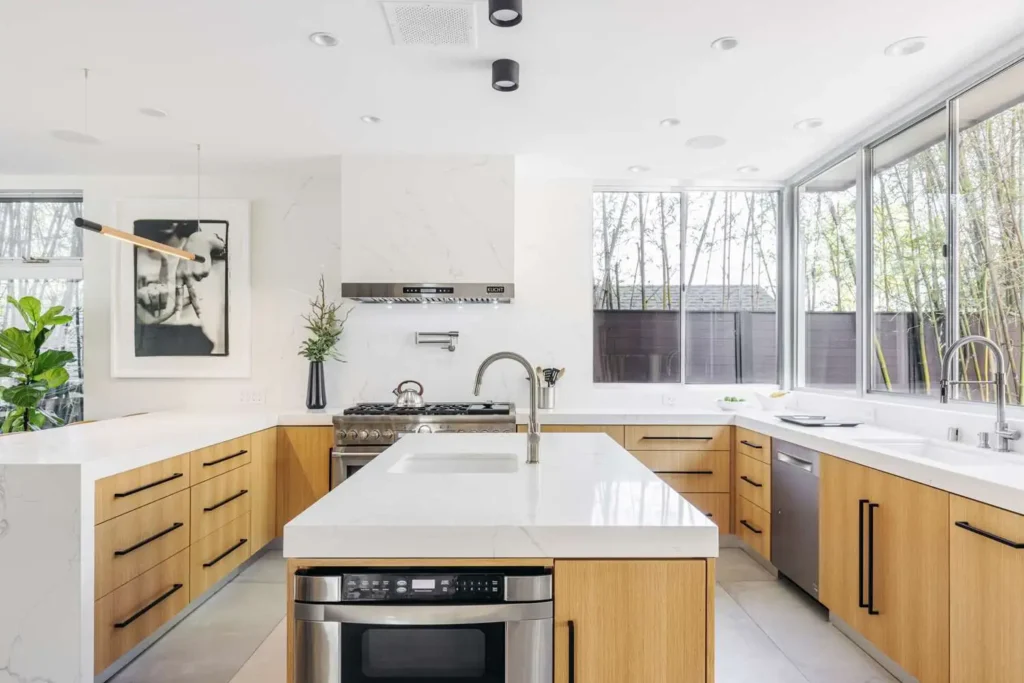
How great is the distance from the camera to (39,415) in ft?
12.3

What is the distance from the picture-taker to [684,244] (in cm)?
441

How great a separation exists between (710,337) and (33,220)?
4.99 meters

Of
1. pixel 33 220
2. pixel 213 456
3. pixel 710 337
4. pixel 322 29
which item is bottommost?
pixel 213 456

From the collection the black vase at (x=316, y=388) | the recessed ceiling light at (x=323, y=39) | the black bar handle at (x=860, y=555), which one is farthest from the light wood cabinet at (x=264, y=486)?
the black bar handle at (x=860, y=555)

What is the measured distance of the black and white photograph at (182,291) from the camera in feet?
13.4

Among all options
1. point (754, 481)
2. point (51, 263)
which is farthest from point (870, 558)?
point (51, 263)

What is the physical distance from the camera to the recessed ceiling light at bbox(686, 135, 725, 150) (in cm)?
341

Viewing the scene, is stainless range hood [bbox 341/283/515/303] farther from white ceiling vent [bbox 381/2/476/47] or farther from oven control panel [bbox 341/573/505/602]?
oven control panel [bbox 341/573/505/602]

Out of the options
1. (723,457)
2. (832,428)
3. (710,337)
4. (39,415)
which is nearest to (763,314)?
(710,337)

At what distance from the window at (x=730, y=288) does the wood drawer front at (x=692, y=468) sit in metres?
0.81

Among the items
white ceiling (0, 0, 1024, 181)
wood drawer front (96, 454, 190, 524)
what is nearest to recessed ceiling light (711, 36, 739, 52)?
white ceiling (0, 0, 1024, 181)

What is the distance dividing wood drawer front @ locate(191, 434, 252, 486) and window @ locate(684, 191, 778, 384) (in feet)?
9.97

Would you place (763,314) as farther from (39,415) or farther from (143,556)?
(39,415)

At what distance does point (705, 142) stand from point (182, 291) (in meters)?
3.59
